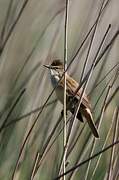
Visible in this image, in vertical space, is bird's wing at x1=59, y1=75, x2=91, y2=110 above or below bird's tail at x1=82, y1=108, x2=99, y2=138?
above

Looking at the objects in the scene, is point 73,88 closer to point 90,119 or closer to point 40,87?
point 90,119

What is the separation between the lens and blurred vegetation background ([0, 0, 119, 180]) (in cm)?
292

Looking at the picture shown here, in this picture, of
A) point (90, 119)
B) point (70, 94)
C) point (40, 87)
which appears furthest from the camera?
point (70, 94)

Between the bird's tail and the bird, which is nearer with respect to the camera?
the bird's tail

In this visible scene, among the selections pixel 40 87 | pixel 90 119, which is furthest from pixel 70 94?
→ pixel 40 87

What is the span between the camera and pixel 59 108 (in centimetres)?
376

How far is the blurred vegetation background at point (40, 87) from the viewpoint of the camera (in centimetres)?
292

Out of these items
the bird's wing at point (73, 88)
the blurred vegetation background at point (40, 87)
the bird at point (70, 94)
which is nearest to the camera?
the blurred vegetation background at point (40, 87)

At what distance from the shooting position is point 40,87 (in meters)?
3.06

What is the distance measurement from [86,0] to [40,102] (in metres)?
0.99

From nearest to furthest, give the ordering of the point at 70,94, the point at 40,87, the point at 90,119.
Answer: the point at 40,87 → the point at 90,119 → the point at 70,94

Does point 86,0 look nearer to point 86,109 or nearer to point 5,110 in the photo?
point 86,109

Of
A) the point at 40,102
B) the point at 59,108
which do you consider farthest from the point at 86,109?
the point at 40,102

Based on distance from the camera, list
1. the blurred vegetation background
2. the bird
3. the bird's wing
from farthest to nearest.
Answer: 1. the bird's wing
2. the bird
3. the blurred vegetation background
